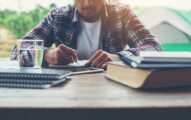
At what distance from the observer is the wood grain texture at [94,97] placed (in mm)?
434

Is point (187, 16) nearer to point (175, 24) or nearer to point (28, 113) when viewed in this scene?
point (175, 24)

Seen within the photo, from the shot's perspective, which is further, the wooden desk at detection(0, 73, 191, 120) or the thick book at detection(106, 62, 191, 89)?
the thick book at detection(106, 62, 191, 89)

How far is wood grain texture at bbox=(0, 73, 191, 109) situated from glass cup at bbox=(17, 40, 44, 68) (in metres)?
0.31

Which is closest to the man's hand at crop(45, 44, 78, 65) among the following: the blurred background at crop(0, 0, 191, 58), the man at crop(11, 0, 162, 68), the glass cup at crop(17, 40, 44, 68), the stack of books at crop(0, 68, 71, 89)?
the glass cup at crop(17, 40, 44, 68)

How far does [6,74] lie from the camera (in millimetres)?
630

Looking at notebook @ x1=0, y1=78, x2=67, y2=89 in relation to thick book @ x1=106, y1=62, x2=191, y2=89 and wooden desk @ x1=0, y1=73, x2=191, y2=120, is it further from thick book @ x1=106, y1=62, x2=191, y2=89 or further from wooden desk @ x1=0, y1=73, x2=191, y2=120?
thick book @ x1=106, y1=62, x2=191, y2=89

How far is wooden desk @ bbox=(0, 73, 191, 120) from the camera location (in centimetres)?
43

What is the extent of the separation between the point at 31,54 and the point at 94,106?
525 mm

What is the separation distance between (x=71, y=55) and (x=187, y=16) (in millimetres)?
1574

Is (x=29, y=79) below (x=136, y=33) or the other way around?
below

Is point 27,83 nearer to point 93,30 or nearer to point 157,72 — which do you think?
point 157,72

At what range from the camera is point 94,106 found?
0.43m

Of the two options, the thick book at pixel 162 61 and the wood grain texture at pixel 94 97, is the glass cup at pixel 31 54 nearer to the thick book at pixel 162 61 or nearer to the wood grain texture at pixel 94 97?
the wood grain texture at pixel 94 97

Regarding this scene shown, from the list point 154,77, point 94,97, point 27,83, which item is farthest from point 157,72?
point 27,83
